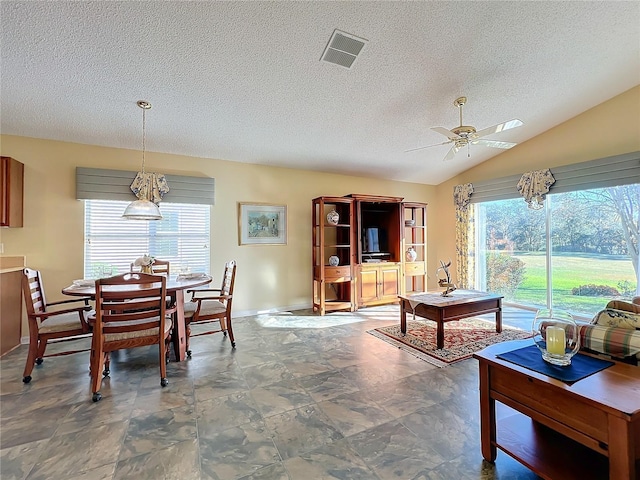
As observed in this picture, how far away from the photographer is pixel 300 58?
271 centimetres

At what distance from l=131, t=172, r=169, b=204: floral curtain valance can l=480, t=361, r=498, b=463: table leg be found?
429 centimetres

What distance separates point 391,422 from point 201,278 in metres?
2.46

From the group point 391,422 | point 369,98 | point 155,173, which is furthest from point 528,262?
point 155,173

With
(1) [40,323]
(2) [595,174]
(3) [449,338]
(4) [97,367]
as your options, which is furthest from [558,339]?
(1) [40,323]

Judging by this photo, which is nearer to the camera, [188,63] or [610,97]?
[188,63]

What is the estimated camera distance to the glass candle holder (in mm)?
1466

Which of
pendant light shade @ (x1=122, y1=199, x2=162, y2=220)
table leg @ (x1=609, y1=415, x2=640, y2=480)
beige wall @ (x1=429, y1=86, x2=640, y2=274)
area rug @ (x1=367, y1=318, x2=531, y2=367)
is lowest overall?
area rug @ (x1=367, y1=318, x2=531, y2=367)

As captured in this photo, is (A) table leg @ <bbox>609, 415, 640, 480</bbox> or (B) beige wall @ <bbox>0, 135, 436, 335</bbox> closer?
(A) table leg @ <bbox>609, 415, 640, 480</bbox>

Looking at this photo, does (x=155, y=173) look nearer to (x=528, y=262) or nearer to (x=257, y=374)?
(x=257, y=374)

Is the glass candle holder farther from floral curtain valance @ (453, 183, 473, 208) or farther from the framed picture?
floral curtain valance @ (453, 183, 473, 208)

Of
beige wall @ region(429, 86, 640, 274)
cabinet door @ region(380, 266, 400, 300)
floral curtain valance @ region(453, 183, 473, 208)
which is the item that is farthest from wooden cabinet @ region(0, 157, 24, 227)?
beige wall @ region(429, 86, 640, 274)

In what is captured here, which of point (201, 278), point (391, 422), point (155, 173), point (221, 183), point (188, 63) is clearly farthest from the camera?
point (221, 183)

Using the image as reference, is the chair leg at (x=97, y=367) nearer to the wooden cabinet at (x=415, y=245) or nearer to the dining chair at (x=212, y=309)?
the dining chair at (x=212, y=309)

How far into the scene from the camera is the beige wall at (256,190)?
3.64m
